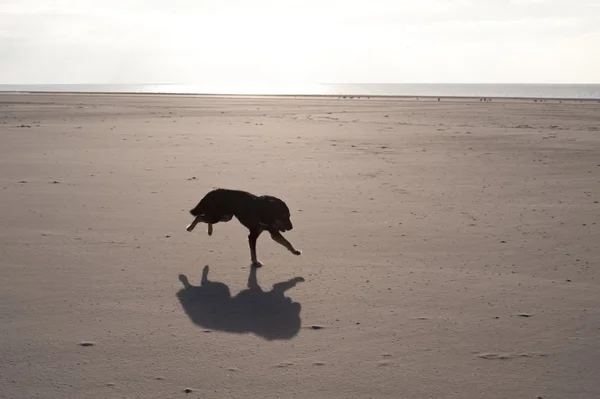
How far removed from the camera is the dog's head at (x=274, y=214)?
6.69 m

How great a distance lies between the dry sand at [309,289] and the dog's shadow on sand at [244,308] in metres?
0.02

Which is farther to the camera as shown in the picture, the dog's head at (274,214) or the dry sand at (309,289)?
the dog's head at (274,214)

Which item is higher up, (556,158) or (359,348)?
(556,158)

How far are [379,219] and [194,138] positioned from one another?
43.4 ft

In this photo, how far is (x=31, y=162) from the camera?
45.9 ft

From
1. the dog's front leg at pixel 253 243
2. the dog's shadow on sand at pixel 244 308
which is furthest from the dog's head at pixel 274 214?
the dog's shadow on sand at pixel 244 308

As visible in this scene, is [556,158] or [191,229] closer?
[191,229]

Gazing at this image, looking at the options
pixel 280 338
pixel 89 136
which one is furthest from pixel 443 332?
pixel 89 136

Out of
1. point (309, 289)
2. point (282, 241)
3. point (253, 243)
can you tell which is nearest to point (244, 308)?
point (309, 289)

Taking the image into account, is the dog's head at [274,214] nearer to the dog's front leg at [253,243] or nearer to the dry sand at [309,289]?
the dog's front leg at [253,243]

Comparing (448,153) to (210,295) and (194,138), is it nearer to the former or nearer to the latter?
(194,138)

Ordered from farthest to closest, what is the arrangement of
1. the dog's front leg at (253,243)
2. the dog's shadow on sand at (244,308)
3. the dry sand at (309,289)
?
1. the dog's front leg at (253,243)
2. the dog's shadow on sand at (244,308)
3. the dry sand at (309,289)

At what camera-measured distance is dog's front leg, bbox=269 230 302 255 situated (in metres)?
6.74

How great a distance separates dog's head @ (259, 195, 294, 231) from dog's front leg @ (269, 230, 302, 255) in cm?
7
